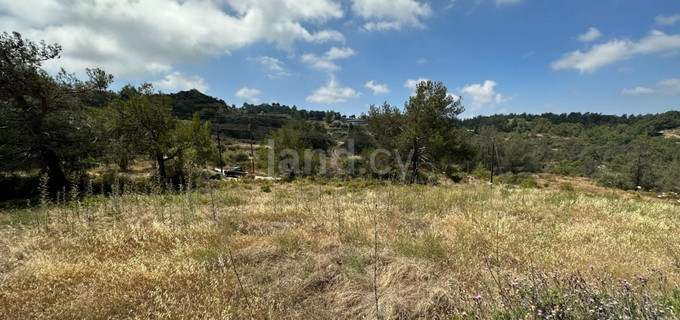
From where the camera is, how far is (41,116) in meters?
12.2

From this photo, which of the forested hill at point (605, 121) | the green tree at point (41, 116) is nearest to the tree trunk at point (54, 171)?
the green tree at point (41, 116)

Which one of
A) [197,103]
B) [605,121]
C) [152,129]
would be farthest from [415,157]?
[605,121]

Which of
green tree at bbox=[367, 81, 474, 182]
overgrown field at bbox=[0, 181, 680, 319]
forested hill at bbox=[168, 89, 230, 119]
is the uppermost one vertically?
forested hill at bbox=[168, 89, 230, 119]

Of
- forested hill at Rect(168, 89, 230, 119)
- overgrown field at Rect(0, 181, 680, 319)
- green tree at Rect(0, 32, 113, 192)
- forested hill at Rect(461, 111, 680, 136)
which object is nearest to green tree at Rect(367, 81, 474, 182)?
overgrown field at Rect(0, 181, 680, 319)

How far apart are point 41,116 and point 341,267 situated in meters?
15.8

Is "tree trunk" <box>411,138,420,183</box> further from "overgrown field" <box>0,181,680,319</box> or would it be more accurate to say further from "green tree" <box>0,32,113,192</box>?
"green tree" <box>0,32,113,192</box>

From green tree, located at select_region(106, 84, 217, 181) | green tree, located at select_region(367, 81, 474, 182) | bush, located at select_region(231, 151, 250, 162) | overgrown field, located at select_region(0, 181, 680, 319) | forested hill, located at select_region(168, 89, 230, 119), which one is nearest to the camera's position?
overgrown field, located at select_region(0, 181, 680, 319)

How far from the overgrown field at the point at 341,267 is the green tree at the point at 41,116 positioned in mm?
8645

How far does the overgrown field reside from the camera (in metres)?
2.65

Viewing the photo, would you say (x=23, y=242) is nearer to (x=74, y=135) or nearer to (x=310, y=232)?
(x=310, y=232)

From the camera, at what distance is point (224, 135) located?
170 ft

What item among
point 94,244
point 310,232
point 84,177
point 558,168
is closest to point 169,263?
point 94,244

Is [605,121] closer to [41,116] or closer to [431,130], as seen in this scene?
[431,130]

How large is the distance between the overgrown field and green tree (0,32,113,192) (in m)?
8.64
